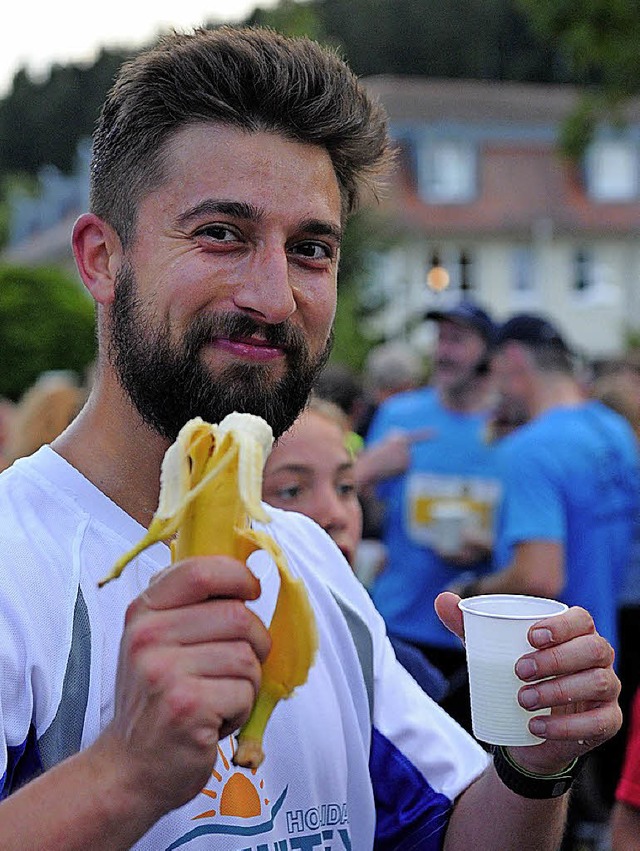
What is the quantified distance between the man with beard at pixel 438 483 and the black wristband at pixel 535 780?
3.23m

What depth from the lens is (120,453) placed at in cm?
192

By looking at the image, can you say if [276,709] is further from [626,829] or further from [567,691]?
[626,829]

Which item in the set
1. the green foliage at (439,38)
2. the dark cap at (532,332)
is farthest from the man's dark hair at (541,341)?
the green foliage at (439,38)

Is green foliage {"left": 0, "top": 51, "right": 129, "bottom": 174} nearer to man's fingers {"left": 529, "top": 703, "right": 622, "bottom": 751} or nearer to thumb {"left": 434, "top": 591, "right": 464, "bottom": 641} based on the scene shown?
thumb {"left": 434, "top": 591, "right": 464, "bottom": 641}

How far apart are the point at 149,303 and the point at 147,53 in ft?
1.86

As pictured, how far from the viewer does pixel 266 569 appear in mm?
2059

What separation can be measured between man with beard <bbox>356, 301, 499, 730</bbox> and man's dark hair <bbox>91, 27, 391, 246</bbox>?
3537mm

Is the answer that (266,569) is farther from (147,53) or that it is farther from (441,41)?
(441,41)

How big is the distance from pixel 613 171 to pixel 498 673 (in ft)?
128

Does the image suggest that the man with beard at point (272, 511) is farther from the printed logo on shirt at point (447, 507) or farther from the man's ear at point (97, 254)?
the printed logo on shirt at point (447, 507)

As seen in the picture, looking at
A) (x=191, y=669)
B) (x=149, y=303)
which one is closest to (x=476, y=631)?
(x=191, y=669)

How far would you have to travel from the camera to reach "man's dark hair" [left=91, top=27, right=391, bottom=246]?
1.90 meters

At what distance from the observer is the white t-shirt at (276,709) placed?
5.31 ft

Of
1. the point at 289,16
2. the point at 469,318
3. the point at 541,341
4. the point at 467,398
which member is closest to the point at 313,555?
the point at 541,341
